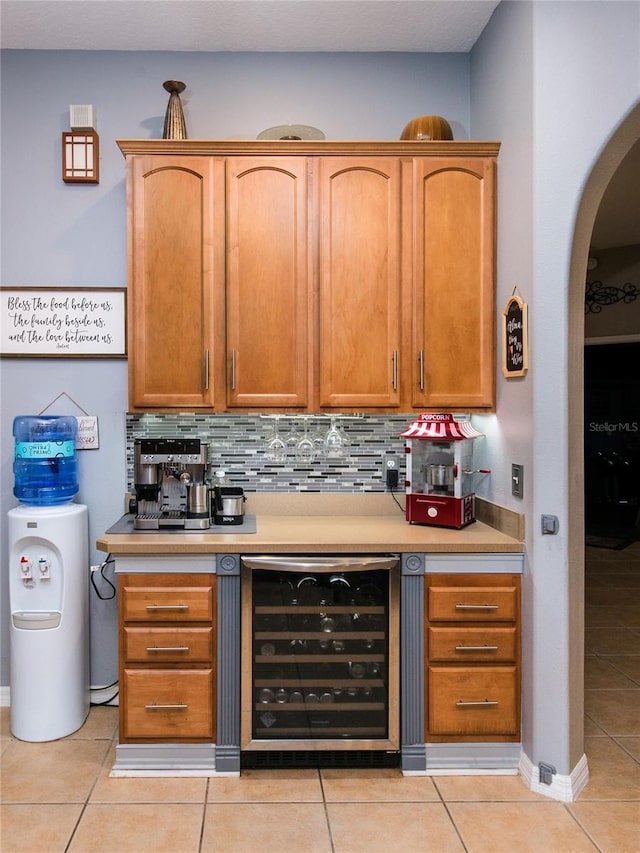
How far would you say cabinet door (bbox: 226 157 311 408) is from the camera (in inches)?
109

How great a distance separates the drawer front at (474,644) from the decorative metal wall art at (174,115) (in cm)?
239

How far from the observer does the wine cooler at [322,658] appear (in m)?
2.51

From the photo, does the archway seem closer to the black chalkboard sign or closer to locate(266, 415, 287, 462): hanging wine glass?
the black chalkboard sign

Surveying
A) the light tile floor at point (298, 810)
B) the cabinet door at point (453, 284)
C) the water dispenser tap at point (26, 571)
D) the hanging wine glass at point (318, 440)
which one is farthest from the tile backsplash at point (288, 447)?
the light tile floor at point (298, 810)

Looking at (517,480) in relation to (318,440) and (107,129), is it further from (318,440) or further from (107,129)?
(107,129)

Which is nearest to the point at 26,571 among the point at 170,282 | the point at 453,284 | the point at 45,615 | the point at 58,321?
the point at 45,615

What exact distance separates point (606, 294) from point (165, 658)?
602 centimetres

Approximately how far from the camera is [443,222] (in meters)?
2.79

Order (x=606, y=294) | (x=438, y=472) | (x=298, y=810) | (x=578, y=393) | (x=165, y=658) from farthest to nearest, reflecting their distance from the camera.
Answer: (x=606, y=294), (x=438, y=472), (x=165, y=658), (x=578, y=393), (x=298, y=810)

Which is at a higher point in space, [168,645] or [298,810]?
[168,645]

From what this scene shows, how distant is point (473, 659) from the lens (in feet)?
8.26

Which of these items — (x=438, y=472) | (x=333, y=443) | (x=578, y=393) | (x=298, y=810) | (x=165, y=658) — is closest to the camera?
(x=298, y=810)

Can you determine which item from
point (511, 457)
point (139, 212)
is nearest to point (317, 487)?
point (511, 457)

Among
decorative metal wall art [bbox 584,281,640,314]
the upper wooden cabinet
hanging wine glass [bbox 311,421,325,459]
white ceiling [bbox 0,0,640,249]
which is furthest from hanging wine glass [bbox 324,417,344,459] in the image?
decorative metal wall art [bbox 584,281,640,314]
